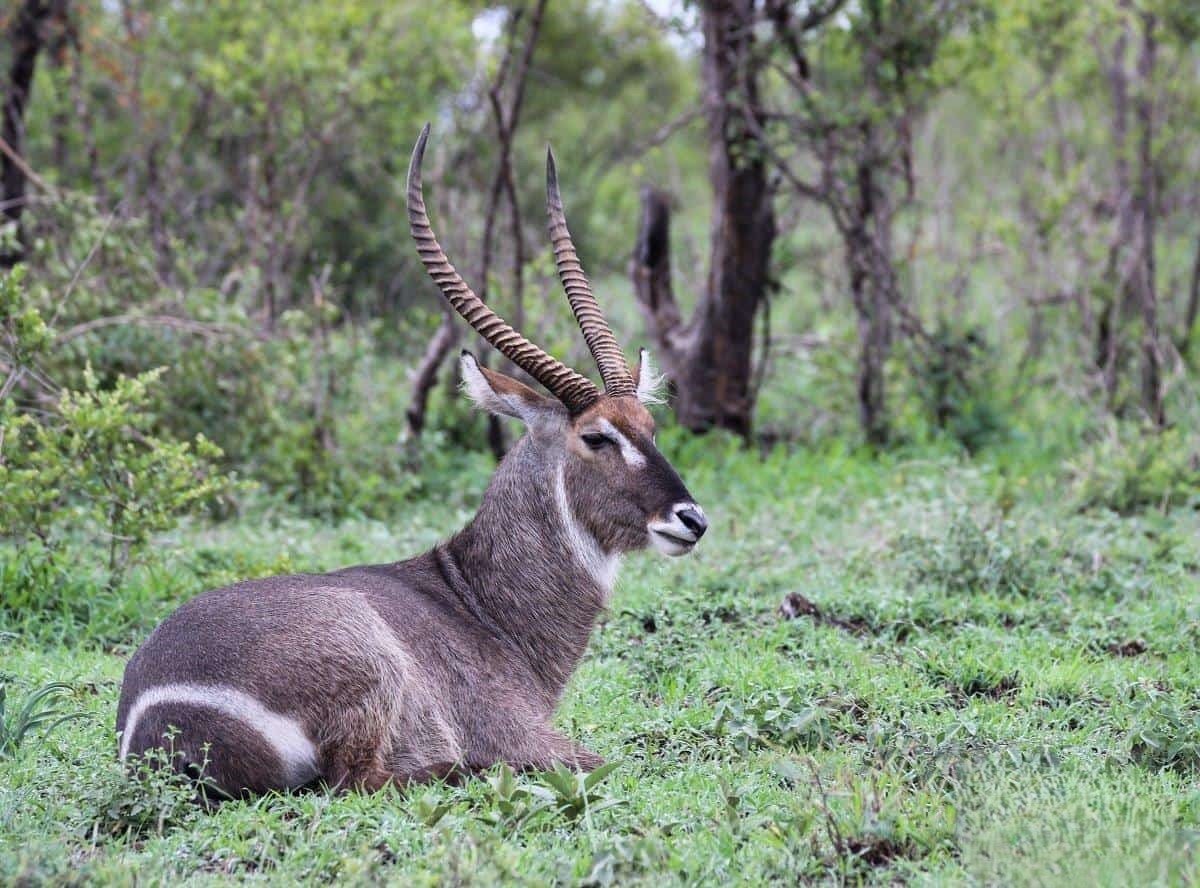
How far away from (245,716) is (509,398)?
1.45m

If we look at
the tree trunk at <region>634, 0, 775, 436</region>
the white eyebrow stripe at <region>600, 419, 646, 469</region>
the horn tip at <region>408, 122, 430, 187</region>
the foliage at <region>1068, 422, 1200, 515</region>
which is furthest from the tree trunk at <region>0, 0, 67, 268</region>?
the foliage at <region>1068, 422, 1200, 515</region>

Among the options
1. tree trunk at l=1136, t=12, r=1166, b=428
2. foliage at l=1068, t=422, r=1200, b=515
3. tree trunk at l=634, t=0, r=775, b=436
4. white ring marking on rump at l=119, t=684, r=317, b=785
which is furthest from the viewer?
tree trunk at l=634, t=0, r=775, b=436

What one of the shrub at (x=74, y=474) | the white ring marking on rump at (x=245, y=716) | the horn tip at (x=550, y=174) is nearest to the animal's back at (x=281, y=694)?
the white ring marking on rump at (x=245, y=716)

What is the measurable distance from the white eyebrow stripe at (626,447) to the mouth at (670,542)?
0.75 ft

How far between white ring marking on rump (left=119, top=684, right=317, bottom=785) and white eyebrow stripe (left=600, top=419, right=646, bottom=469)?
4.62 ft

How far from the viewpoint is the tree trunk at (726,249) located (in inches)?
380

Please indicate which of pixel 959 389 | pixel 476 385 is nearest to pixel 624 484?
pixel 476 385

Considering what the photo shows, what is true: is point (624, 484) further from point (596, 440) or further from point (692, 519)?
point (692, 519)

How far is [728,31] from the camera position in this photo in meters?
9.64

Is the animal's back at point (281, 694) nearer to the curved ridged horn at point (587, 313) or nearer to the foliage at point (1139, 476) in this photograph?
the curved ridged horn at point (587, 313)

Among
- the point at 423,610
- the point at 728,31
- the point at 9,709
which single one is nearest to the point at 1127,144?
the point at 728,31

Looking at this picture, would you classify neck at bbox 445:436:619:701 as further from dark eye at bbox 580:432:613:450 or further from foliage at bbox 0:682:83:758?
foliage at bbox 0:682:83:758

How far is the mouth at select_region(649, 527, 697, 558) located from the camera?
470 cm

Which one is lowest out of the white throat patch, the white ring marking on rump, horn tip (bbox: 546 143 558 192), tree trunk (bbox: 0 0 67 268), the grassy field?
the grassy field
